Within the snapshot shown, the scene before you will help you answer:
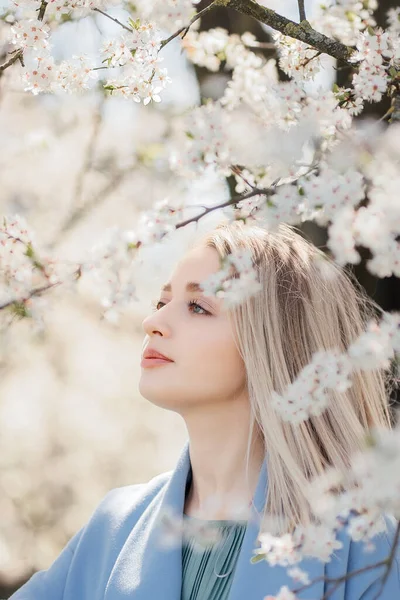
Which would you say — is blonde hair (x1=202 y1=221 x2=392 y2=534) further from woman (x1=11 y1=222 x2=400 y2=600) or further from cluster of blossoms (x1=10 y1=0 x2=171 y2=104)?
cluster of blossoms (x1=10 y1=0 x2=171 y2=104)

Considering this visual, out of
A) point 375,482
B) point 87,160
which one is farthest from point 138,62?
point 87,160

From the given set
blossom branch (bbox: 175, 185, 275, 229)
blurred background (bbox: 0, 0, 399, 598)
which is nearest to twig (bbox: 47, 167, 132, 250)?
blurred background (bbox: 0, 0, 399, 598)

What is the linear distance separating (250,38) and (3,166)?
3.75 metres

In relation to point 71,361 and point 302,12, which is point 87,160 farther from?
point 302,12

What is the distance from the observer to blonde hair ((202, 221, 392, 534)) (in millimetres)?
1605

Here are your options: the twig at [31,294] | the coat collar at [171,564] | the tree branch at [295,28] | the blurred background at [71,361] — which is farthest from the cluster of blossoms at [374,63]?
the blurred background at [71,361]

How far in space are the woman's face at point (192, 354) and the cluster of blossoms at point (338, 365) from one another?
14.8 inches

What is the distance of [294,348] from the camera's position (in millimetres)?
1679

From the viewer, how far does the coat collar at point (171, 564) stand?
5.02 feet

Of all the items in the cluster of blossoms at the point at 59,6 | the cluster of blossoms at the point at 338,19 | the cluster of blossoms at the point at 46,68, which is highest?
the cluster of blossoms at the point at 59,6

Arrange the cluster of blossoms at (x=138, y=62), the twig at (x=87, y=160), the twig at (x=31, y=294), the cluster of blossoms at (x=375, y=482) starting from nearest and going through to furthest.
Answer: the cluster of blossoms at (x=375, y=482)
the twig at (x=31, y=294)
the cluster of blossoms at (x=138, y=62)
the twig at (x=87, y=160)

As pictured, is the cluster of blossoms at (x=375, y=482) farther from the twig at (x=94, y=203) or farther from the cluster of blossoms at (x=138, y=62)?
the twig at (x=94, y=203)

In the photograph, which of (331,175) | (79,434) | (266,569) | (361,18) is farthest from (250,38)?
(79,434)

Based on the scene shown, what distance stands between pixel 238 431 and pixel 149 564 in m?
0.35
